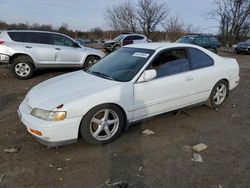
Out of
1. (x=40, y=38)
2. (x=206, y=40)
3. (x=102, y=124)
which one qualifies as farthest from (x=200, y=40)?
(x=102, y=124)

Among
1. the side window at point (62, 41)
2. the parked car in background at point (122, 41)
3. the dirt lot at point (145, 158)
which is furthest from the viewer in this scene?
the parked car in background at point (122, 41)

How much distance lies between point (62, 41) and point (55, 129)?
22.6 feet

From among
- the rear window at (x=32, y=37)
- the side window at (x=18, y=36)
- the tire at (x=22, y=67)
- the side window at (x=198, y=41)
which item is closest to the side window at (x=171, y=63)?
the tire at (x=22, y=67)

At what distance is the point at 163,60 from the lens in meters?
4.23

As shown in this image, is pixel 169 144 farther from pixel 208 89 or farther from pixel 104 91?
pixel 208 89

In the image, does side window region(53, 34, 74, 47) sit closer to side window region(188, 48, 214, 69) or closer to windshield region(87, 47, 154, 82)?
windshield region(87, 47, 154, 82)

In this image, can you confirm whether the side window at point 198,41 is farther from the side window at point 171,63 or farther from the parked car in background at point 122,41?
the side window at point 171,63

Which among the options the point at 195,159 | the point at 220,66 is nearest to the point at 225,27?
the point at 220,66

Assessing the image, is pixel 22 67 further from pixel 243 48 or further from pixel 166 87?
pixel 243 48

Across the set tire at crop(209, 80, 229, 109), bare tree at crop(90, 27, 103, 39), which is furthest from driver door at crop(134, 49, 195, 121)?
bare tree at crop(90, 27, 103, 39)

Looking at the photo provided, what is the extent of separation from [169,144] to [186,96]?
3.62 feet

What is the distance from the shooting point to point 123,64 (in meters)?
4.25

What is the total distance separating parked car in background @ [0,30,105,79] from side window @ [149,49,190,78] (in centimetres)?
413

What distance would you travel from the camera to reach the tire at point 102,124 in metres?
3.41
